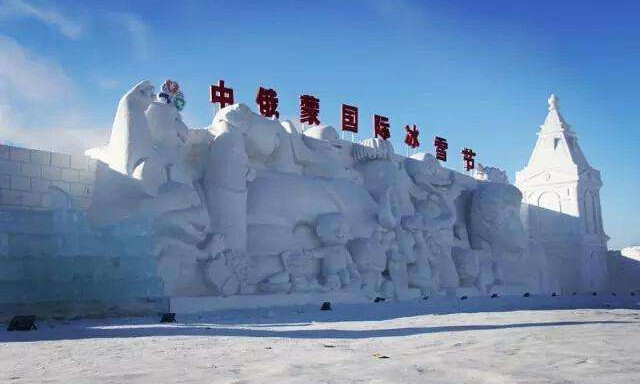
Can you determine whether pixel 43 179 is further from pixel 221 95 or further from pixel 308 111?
pixel 308 111

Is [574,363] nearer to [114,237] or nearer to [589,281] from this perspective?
[114,237]

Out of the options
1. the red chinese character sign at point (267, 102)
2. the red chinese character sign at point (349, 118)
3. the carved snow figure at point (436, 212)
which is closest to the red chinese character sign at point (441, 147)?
the carved snow figure at point (436, 212)

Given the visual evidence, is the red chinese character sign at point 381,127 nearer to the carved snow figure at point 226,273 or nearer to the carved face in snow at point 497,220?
the carved face in snow at point 497,220

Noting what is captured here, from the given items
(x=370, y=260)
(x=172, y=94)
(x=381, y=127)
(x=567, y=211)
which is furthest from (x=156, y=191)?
(x=567, y=211)

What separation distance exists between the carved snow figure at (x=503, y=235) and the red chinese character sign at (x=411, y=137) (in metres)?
2.07

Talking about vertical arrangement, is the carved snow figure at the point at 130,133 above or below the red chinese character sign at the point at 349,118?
below

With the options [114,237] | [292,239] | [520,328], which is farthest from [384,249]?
[520,328]

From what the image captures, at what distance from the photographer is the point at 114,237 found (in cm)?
632

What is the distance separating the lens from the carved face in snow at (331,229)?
9703mm

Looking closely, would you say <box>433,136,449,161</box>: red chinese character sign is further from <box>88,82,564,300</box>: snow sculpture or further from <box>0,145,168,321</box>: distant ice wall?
<box>0,145,168,321</box>: distant ice wall

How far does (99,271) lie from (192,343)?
2.85 m

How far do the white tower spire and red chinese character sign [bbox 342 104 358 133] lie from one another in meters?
8.61

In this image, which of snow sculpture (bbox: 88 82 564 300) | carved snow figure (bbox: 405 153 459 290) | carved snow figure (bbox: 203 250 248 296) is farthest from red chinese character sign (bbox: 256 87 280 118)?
carved snow figure (bbox: 405 153 459 290)

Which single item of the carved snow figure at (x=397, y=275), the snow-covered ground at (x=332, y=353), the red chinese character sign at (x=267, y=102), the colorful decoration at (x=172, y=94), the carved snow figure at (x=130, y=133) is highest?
the red chinese character sign at (x=267, y=102)
